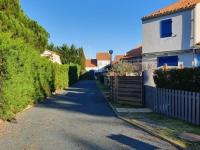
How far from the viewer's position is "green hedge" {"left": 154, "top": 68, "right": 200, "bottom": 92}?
1224 centimetres

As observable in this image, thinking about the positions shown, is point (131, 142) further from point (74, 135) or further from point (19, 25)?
point (19, 25)

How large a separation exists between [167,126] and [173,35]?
16.8 meters

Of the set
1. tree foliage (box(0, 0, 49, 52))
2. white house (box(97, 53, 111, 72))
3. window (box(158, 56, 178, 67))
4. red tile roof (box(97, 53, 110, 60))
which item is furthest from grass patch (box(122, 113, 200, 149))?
red tile roof (box(97, 53, 110, 60))

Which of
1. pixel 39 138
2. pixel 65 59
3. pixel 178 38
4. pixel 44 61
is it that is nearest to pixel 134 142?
pixel 39 138

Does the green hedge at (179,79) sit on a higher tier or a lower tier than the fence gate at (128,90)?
higher

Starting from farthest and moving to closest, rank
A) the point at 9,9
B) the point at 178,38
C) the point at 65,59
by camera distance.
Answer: the point at 65,59 → the point at 178,38 → the point at 9,9

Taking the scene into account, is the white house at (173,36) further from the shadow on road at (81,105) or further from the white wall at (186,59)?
the shadow on road at (81,105)

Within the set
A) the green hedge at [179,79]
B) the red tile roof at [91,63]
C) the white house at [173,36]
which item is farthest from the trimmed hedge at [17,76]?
the red tile roof at [91,63]

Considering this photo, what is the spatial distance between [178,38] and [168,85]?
42.2 ft

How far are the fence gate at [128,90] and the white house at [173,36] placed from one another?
4.86 m

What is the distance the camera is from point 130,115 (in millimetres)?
14289

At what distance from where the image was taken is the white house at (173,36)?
25547 mm

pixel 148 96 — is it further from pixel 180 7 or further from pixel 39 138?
pixel 180 7

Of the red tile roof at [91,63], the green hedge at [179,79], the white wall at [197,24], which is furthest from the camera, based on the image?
the red tile roof at [91,63]
